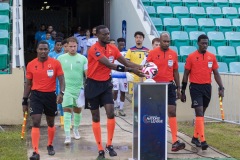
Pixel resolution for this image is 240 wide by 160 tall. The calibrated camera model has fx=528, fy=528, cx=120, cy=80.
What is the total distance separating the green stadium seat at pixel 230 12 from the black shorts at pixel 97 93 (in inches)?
424

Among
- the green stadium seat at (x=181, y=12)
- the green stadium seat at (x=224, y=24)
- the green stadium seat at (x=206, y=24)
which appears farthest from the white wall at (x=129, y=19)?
the green stadium seat at (x=224, y=24)

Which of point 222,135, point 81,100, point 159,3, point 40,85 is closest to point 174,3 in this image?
point 159,3

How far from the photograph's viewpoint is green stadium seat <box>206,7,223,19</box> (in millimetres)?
18297

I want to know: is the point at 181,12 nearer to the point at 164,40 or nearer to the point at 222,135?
the point at 222,135

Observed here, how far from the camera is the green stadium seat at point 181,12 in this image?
17.9 metres

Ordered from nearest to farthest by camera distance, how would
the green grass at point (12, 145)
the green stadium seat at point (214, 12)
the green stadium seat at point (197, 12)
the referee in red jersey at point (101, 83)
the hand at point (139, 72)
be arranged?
1. the hand at point (139, 72)
2. the referee in red jersey at point (101, 83)
3. the green grass at point (12, 145)
4. the green stadium seat at point (197, 12)
5. the green stadium seat at point (214, 12)

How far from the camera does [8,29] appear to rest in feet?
49.2

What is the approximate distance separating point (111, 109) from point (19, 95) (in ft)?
11.5

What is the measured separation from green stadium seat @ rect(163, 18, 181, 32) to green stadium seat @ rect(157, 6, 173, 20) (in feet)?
1.50

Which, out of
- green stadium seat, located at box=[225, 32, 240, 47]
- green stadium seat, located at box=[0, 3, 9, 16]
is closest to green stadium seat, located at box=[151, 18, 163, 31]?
green stadium seat, located at box=[225, 32, 240, 47]

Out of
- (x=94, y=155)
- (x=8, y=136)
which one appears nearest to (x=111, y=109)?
(x=94, y=155)

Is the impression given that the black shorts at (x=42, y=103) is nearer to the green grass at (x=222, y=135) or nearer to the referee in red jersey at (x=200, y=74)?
the referee in red jersey at (x=200, y=74)

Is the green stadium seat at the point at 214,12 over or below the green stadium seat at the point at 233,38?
over

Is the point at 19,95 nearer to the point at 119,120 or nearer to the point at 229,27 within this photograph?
the point at 119,120
